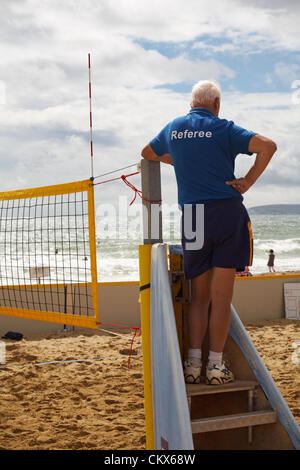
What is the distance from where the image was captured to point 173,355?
208 cm

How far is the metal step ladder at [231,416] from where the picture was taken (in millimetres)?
2193

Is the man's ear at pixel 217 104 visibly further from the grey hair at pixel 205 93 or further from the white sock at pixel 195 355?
the white sock at pixel 195 355

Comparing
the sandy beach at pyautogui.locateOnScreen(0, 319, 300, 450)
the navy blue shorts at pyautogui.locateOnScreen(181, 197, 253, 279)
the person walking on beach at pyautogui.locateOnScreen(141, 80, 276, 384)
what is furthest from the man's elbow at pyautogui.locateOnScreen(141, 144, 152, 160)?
the sandy beach at pyautogui.locateOnScreen(0, 319, 300, 450)

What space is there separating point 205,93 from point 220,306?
1.11m

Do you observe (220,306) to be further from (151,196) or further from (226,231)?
(151,196)

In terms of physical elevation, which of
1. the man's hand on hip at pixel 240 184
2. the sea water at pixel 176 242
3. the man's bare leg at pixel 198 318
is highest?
→ the man's hand on hip at pixel 240 184

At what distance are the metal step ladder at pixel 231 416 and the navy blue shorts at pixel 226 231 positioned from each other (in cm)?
60

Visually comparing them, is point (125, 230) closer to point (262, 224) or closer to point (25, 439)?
point (262, 224)

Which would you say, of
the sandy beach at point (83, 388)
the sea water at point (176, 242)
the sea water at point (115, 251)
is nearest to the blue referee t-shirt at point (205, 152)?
the sandy beach at point (83, 388)

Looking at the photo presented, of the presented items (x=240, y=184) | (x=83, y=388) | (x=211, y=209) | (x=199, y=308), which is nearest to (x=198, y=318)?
(x=199, y=308)

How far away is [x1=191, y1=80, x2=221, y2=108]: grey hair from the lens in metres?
2.50

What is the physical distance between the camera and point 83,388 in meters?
5.02
